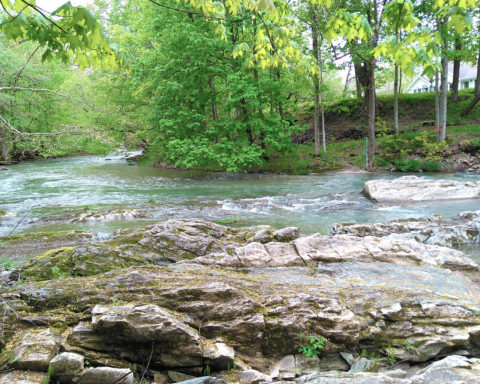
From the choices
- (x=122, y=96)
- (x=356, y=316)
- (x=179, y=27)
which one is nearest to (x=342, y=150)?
(x=179, y=27)

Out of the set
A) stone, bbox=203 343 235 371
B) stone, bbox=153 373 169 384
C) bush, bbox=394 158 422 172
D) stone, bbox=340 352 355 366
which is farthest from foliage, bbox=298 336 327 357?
bush, bbox=394 158 422 172

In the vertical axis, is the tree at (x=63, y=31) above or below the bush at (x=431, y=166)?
above

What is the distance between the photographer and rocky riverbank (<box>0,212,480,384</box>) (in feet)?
9.79

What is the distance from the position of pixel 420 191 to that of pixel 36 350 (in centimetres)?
1288

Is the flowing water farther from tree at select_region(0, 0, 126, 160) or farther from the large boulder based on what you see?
tree at select_region(0, 0, 126, 160)

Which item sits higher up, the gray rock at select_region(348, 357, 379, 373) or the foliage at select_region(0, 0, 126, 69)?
the foliage at select_region(0, 0, 126, 69)

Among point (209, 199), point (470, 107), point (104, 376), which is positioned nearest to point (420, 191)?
point (209, 199)

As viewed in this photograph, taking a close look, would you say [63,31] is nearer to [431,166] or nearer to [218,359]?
[218,359]

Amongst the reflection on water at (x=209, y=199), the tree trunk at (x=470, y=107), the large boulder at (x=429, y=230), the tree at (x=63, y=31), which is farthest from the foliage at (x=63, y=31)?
the tree trunk at (x=470, y=107)

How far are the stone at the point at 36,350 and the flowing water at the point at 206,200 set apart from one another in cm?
422

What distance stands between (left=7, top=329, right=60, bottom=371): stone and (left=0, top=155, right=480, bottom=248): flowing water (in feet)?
13.9

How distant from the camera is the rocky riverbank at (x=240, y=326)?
117 inches

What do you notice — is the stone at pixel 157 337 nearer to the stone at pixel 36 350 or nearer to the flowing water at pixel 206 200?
the stone at pixel 36 350

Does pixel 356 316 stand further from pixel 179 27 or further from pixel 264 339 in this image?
pixel 179 27
